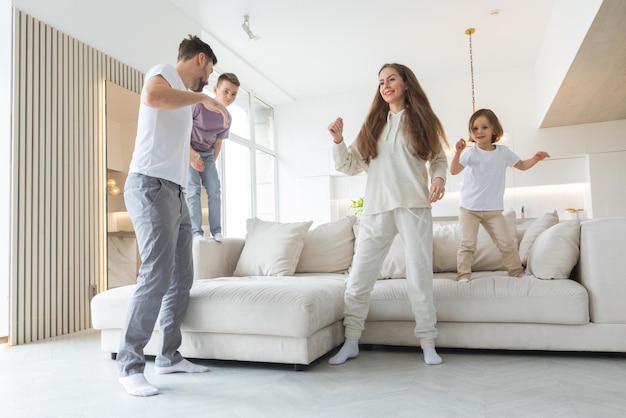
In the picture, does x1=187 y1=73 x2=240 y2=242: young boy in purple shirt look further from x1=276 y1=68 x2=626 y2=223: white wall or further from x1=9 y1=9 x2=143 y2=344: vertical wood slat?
x1=276 y1=68 x2=626 y2=223: white wall

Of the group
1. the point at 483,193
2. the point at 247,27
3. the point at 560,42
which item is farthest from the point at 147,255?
the point at 560,42

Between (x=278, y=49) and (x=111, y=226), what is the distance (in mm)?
3338

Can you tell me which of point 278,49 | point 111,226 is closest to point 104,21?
point 111,226

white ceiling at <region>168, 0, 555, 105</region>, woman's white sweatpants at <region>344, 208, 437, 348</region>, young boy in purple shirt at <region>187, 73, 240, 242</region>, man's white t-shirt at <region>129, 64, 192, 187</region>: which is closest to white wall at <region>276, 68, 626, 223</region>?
white ceiling at <region>168, 0, 555, 105</region>

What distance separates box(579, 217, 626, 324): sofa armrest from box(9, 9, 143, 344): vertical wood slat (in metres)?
3.39

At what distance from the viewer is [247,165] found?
311 inches

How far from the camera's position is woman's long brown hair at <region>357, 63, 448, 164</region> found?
2.40 meters

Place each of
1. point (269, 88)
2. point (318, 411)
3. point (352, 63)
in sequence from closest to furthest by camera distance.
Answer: point (318, 411) < point (352, 63) < point (269, 88)

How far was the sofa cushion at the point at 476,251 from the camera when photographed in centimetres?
305

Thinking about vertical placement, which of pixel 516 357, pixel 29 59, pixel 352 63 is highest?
pixel 352 63

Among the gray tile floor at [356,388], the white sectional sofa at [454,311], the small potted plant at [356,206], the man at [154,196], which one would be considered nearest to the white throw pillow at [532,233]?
the white sectional sofa at [454,311]

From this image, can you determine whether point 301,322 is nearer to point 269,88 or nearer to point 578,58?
A: point 578,58

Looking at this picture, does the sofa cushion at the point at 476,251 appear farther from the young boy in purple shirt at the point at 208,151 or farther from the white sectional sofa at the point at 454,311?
the young boy in purple shirt at the point at 208,151

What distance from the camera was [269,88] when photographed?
792 cm
